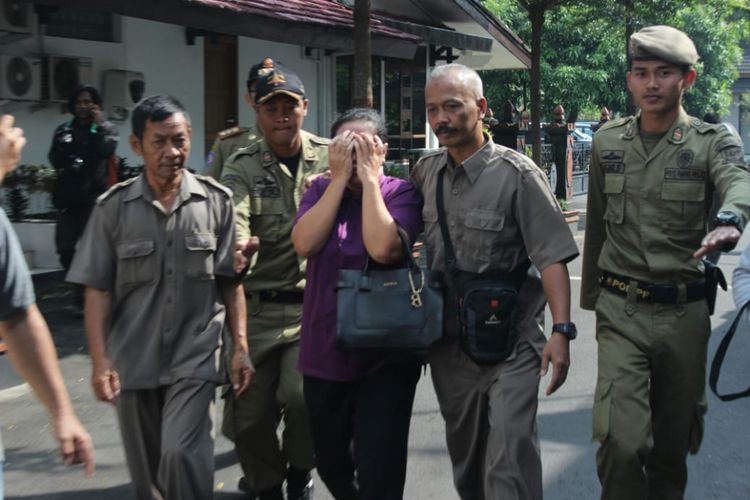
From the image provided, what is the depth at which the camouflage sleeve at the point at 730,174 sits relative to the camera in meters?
3.68

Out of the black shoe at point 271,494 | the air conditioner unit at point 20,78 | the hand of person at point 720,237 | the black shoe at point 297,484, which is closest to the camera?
the hand of person at point 720,237

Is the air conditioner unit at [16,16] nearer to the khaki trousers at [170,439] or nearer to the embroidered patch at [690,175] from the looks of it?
the khaki trousers at [170,439]

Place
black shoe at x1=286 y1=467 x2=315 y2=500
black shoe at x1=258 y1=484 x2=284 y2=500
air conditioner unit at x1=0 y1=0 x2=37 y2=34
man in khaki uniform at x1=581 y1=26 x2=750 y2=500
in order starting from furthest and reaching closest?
air conditioner unit at x1=0 y1=0 x2=37 y2=34 → black shoe at x1=286 y1=467 x2=315 y2=500 → black shoe at x1=258 y1=484 x2=284 y2=500 → man in khaki uniform at x1=581 y1=26 x2=750 y2=500

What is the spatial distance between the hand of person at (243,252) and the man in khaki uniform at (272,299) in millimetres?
381

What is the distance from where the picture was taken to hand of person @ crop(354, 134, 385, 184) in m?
3.81

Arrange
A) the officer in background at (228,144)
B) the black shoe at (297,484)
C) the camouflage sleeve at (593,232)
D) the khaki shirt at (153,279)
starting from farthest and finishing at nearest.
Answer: the officer in background at (228,144) < the black shoe at (297,484) < the camouflage sleeve at (593,232) < the khaki shirt at (153,279)

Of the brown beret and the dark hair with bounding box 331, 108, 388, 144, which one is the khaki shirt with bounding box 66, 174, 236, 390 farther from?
the brown beret

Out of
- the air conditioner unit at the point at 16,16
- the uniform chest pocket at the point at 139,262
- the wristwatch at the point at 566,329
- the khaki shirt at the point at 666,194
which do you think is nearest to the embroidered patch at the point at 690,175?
the khaki shirt at the point at 666,194

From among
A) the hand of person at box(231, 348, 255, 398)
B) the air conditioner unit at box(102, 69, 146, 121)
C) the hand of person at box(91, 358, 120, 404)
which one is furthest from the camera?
the air conditioner unit at box(102, 69, 146, 121)

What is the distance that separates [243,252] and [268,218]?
0.53 m

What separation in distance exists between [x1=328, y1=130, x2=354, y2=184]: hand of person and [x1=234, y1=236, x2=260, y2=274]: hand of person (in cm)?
52

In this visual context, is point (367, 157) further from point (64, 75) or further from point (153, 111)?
point (64, 75)

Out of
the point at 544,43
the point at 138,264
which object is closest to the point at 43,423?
the point at 138,264

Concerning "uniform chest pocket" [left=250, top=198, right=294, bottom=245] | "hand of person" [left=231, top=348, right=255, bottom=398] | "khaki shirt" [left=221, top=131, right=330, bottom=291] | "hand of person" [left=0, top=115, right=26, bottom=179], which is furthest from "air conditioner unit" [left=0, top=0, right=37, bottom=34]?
"hand of person" [left=0, top=115, right=26, bottom=179]
